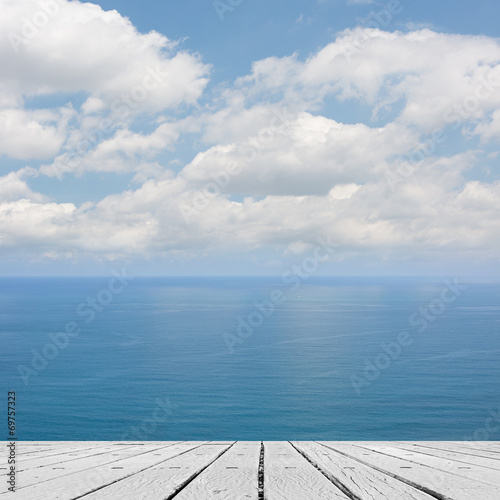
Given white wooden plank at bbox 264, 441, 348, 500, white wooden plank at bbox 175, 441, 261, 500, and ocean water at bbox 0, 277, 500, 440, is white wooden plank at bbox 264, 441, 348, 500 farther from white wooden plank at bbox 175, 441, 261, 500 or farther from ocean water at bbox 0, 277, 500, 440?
ocean water at bbox 0, 277, 500, 440

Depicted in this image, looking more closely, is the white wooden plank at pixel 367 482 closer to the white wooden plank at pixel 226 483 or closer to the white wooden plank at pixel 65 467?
the white wooden plank at pixel 226 483

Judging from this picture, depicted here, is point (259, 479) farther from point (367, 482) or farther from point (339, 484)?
point (367, 482)

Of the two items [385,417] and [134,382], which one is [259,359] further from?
[385,417]

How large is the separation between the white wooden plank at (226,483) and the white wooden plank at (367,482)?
70 centimetres

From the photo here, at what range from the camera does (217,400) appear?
251 feet

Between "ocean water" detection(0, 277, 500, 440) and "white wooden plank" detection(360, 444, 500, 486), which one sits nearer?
"white wooden plank" detection(360, 444, 500, 486)

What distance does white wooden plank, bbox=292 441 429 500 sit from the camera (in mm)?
2824

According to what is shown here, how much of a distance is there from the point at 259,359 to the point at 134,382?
32.6m

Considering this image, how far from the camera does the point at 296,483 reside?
10.4 ft

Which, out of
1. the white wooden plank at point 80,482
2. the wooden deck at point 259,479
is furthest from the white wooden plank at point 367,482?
the white wooden plank at point 80,482

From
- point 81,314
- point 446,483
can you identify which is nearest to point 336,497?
point 446,483

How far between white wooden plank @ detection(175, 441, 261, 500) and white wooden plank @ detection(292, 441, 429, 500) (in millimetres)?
697

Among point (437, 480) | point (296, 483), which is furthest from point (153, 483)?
point (437, 480)

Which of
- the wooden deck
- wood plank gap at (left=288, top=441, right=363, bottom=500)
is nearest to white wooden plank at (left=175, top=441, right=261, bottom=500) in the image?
the wooden deck
